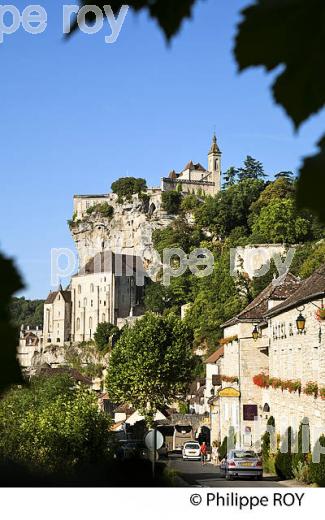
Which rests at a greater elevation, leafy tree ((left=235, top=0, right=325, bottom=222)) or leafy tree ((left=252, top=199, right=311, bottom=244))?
leafy tree ((left=252, top=199, right=311, bottom=244))

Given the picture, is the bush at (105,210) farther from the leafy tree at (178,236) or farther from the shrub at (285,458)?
the shrub at (285,458)

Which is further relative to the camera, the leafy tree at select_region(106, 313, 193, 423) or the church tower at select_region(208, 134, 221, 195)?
the church tower at select_region(208, 134, 221, 195)

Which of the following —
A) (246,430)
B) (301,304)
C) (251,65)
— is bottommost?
(246,430)

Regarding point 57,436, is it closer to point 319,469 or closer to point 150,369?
point 319,469

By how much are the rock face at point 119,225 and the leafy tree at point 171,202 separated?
0.79 m

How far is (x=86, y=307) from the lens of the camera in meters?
110

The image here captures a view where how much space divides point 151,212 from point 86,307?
639 inches

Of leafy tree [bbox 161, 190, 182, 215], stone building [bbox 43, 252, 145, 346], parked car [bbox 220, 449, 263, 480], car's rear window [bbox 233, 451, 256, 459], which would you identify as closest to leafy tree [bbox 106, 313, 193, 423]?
car's rear window [bbox 233, 451, 256, 459]

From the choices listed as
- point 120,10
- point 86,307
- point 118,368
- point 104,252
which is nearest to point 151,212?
point 104,252

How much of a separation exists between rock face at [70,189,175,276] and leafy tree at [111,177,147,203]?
955mm

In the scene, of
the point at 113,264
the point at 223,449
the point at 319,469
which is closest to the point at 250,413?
the point at 223,449

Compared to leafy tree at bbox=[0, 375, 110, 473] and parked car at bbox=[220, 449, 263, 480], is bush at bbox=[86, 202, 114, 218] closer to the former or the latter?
parked car at bbox=[220, 449, 263, 480]

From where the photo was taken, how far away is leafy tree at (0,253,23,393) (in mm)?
1026

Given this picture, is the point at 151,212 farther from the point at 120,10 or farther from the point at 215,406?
the point at 120,10
